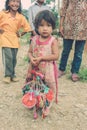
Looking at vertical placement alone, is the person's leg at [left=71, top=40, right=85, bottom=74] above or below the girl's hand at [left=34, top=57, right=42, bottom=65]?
below

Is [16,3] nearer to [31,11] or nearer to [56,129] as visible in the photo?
[31,11]

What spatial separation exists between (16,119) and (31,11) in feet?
7.28

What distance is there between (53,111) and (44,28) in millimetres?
1169

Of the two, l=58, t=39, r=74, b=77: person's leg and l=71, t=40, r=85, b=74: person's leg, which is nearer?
l=71, t=40, r=85, b=74: person's leg

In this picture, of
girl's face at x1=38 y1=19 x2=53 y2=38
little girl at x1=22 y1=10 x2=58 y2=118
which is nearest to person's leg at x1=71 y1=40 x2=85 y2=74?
little girl at x1=22 y1=10 x2=58 y2=118

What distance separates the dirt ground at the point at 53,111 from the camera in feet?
13.5

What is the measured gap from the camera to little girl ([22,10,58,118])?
13.7 ft

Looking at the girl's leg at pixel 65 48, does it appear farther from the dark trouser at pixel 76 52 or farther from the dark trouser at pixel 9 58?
the dark trouser at pixel 9 58

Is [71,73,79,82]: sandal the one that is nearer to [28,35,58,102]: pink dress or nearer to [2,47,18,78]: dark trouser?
[2,47,18,78]: dark trouser

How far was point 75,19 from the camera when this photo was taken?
18.5 feet

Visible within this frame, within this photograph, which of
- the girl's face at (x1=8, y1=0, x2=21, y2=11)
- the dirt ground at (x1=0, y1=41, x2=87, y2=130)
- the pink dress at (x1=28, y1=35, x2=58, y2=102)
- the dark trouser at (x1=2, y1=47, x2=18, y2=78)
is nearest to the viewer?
the dirt ground at (x1=0, y1=41, x2=87, y2=130)

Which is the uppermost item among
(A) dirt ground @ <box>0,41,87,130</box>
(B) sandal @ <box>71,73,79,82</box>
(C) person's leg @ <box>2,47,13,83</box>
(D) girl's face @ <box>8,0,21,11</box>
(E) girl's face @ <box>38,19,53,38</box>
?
(D) girl's face @ <box>8,0,21,11</box>

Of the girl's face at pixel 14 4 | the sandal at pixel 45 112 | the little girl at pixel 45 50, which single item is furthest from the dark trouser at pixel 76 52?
the sandal at pixel 45 112

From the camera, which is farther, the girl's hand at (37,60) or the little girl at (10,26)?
the little girl at (10,26)
